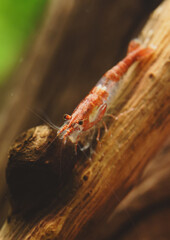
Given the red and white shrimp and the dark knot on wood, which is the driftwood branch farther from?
the red and white shrimp

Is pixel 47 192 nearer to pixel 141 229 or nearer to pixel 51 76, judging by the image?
pixel 141 229

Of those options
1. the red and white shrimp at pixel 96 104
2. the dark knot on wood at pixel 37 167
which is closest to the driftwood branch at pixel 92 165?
the dark knot on wood at pixel 37 167

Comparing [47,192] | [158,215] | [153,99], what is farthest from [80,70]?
[158,215]

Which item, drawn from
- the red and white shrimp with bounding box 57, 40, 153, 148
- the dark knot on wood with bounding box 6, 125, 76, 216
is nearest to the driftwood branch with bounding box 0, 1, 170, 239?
the dark knot on wood with bounding box 6, 125, 76, 216

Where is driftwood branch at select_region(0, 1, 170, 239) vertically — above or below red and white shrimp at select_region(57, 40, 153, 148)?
below

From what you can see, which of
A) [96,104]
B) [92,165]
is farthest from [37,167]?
[96,104]

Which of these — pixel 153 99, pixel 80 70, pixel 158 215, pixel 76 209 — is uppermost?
pixel 80 70
